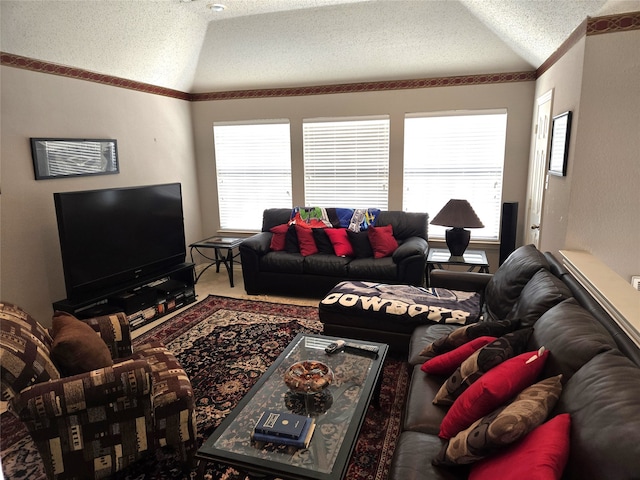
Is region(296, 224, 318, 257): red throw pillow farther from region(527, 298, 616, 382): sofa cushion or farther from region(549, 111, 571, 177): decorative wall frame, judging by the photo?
region(527, 298, 616, 382): sofa cushion

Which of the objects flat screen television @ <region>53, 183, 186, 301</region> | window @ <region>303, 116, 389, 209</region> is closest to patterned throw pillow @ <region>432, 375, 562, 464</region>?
flat screen television @ <region>53, 183, 186, 301</region>

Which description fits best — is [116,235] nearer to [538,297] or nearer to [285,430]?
[285,430]

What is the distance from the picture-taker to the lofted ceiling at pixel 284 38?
335 cm

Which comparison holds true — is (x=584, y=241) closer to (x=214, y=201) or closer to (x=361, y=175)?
(x=361, y=175)

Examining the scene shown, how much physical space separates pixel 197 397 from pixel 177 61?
12.6 feet

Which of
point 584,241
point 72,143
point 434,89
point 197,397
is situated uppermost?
point 434,89

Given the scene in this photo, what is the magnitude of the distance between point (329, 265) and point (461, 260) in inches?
53.8

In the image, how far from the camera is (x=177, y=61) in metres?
4.83

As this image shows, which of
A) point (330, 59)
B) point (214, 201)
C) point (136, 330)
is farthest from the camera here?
point (214, 201)

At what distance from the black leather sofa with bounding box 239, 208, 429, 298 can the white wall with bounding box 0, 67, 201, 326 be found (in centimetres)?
163

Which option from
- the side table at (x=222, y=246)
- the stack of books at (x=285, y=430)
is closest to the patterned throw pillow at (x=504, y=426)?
the stack of books at (x=285, y=430)

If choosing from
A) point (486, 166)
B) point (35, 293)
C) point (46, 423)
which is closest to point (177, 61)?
point (35, 293)

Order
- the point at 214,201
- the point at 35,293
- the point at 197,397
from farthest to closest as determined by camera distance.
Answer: the point at 214,201 < the point at 35,293 < the point at 197,397

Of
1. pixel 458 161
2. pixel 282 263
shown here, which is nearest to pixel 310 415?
pixel 282 263
